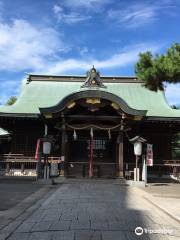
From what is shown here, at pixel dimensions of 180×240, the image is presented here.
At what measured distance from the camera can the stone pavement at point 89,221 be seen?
7789mm

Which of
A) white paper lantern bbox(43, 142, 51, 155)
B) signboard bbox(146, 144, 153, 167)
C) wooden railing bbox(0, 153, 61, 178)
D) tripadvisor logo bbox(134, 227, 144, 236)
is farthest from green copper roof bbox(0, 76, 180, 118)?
tripadvisor logo bbox(134, 227, 144, 236)

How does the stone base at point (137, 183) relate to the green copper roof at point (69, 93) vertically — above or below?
below

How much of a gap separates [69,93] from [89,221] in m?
18.6

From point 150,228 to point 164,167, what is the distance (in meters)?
17.0

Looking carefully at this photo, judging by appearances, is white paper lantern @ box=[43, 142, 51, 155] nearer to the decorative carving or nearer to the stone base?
the stone base

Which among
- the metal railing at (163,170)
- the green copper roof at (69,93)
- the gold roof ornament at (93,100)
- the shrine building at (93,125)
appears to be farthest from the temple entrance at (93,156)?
the green copper roof at (69,93)

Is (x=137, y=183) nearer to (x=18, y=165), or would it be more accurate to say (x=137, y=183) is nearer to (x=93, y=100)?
(x=93, y=100)

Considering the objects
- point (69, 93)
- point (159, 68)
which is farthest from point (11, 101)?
point (159, 68)

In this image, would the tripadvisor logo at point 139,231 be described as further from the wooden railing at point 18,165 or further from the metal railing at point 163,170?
the wooden railing at point 18,165

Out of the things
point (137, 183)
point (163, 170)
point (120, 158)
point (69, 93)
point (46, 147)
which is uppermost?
point (69, 93)

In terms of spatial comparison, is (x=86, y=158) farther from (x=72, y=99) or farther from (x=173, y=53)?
(x=173, y=53)

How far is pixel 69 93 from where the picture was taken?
89.2 feet

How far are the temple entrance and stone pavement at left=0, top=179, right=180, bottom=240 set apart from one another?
398 inches

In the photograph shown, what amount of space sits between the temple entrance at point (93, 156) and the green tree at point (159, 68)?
430 inches
